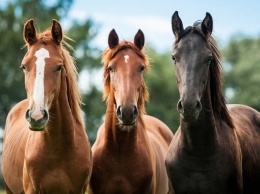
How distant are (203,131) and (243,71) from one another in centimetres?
4279

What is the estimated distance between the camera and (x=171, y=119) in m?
44.2

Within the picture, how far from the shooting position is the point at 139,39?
294 inches

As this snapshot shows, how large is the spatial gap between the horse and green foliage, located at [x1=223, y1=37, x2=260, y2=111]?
36.9 m

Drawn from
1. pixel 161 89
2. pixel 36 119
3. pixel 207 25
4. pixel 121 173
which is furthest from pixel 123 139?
pixel 161 89

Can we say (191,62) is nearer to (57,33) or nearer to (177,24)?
(177,24)

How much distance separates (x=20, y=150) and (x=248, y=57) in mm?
44416

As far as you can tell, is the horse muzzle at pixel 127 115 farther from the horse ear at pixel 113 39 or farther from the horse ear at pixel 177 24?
the horse ear at pixel 113 39

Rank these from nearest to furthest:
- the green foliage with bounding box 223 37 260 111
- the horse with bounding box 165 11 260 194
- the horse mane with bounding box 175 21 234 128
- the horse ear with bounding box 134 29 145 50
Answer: the horse with bounding box 165 11 260 194 < the horse mane with bounding box 175 21 234 128 < the horse ear with bounding box 134 29 145 50 < the green foliage with bounding box 223 37 260 111

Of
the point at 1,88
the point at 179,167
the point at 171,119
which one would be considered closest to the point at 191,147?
the point at 179,167

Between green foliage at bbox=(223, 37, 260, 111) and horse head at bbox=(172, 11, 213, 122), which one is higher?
horse head at bbox=(172, 11, 213, 122)

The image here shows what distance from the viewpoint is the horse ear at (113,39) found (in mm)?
7355

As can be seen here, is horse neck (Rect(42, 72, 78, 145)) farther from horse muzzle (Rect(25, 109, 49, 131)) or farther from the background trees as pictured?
the background trees

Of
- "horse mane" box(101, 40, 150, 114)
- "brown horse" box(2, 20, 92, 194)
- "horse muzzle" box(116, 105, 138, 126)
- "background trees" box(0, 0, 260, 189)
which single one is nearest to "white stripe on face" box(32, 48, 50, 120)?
"brown horse" box(2, 20, 92, 194)

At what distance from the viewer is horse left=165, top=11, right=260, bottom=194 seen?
6031mm
